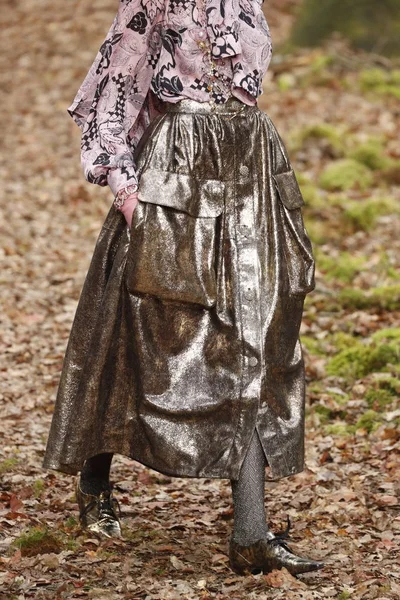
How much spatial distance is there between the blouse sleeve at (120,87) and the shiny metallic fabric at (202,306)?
0.10 m

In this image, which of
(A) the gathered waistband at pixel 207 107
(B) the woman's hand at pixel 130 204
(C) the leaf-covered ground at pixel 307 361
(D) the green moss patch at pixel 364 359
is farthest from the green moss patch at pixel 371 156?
(B) the woman's hand at pixel 130 204

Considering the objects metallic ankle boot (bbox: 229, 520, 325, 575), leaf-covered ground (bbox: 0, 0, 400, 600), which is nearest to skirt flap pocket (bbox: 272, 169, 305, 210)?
metallic ankle boot (bbox: 229, 520, 325, 575)

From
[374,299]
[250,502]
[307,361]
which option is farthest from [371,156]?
[250,502]

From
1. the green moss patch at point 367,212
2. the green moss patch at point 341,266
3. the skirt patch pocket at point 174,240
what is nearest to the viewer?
the skirt patch pocket at point 174,240

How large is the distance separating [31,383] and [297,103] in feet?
23.3

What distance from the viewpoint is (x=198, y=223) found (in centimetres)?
331

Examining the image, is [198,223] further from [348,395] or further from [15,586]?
[348,395]

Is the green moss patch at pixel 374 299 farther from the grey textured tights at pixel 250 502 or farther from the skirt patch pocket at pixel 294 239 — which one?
the grey textured tights at pixel 250 502

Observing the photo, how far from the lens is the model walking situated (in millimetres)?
3291

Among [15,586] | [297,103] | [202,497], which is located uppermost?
[297,103]

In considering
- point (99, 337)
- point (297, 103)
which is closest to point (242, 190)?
point (99, 337)

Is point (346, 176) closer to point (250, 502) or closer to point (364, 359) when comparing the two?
point (364, 359)

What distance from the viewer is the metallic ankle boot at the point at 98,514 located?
3875 mm

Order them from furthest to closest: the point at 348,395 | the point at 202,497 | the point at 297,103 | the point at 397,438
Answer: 1. the point at 297,103
2. the point at 348,395
3. the point at 397,438
4. the point at 202,497
